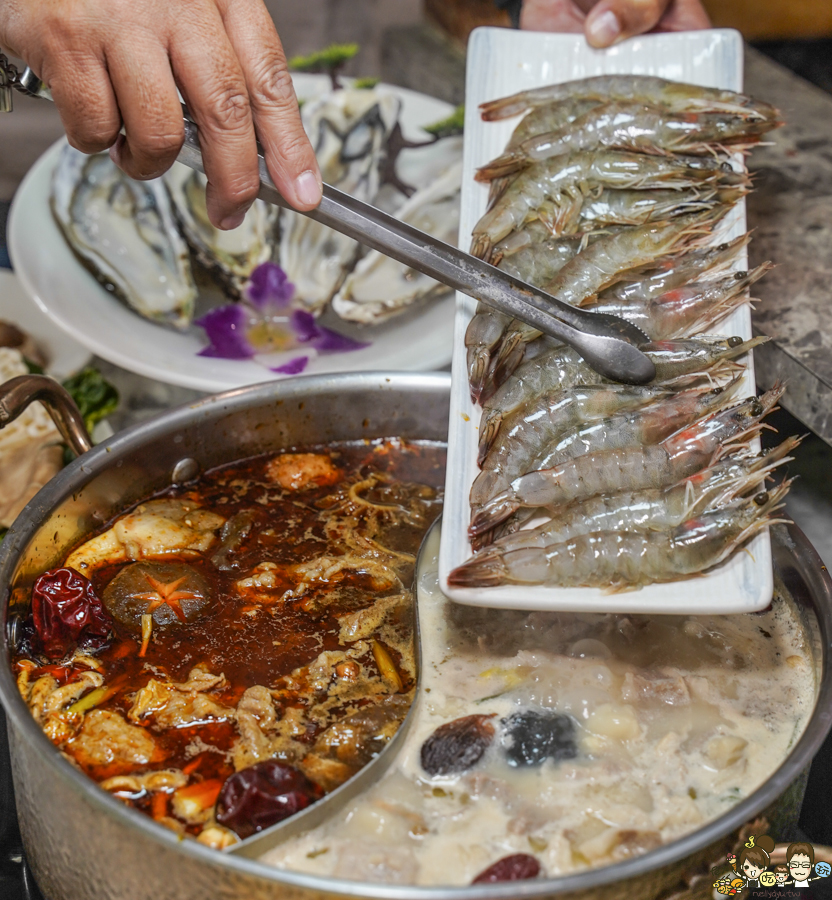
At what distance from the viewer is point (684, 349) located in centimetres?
206

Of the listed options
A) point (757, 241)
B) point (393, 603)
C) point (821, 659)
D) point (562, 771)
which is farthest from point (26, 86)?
point (757, 241)

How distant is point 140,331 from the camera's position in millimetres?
3121

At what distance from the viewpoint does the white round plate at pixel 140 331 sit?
2.96m

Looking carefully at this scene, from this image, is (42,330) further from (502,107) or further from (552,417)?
(552,417)

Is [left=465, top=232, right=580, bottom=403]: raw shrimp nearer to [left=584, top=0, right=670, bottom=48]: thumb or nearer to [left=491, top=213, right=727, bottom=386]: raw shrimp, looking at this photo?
[left=491, top=213, right=727, bottom=386]: raw shrimp

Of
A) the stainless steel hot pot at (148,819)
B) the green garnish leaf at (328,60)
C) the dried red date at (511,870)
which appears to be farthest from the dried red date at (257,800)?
the green garnish leaf at (328,60)

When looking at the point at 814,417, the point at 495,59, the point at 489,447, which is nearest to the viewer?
the point at 489,447

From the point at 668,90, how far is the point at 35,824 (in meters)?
2.41

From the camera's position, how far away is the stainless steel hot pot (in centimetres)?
127

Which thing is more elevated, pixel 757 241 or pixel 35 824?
pixel 757 241

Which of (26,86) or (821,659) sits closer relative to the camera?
(26,86)

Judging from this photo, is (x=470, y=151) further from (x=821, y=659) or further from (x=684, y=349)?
(x=821, y=659)

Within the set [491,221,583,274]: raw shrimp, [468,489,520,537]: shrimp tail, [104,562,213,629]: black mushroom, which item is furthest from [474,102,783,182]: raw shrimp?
[104,562,213,629]: black mushroom

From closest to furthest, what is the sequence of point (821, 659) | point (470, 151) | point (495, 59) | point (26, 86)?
point (26, 86), point (821, 659), point (470, 151), point (495, 59)
